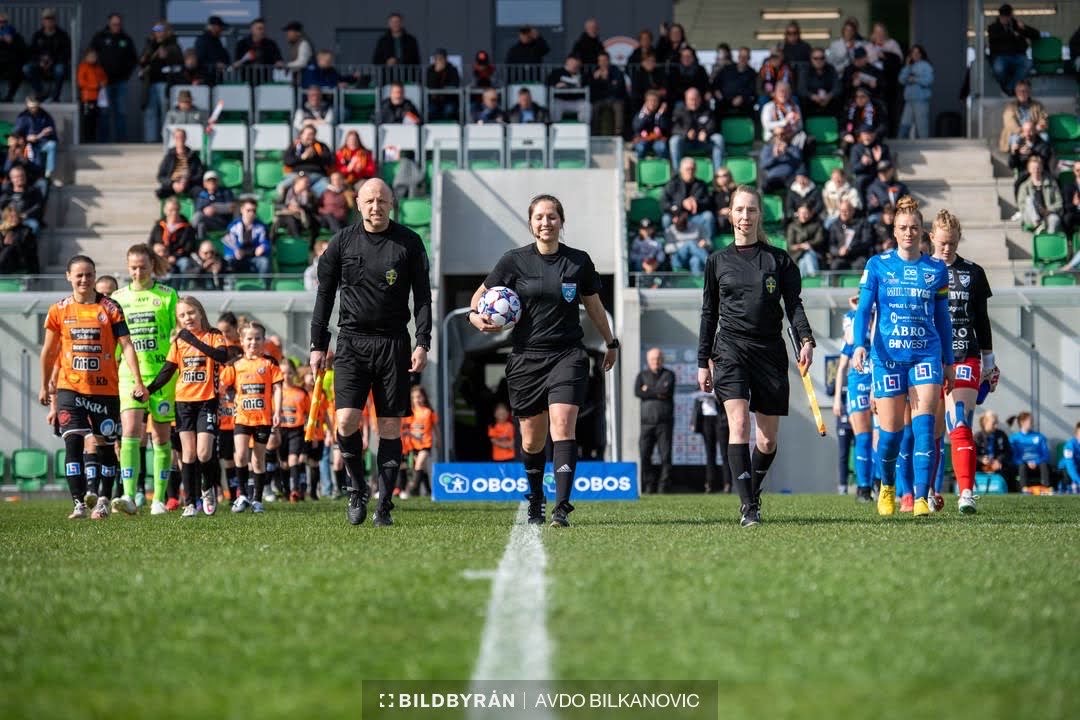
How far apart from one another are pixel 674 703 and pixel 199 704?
1094 mm

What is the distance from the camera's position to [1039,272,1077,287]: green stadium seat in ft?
75.2

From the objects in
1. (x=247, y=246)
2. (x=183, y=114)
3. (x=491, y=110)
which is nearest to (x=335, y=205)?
(x=247, y=246)

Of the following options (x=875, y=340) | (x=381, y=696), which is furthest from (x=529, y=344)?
(x=381, y=696)

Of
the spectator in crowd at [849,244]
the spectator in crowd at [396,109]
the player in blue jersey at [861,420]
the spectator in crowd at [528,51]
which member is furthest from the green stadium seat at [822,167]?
the player in blue jersey at [861,420]

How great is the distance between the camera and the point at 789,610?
196 inches

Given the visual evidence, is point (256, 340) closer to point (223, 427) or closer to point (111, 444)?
point (223, 427)

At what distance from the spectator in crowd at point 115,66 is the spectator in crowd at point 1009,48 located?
49.4 feet

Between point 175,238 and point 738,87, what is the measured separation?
32.2 ft

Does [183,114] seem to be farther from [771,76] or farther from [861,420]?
[861,420]

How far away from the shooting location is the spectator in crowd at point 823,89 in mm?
26906

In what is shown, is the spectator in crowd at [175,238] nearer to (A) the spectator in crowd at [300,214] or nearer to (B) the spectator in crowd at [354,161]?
(A) the spectator in crowd at [300,214]

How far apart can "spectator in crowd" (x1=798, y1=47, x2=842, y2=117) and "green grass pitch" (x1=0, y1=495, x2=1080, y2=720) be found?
19402mm

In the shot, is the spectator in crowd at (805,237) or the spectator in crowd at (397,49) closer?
the spectator in crowd at (805,237)

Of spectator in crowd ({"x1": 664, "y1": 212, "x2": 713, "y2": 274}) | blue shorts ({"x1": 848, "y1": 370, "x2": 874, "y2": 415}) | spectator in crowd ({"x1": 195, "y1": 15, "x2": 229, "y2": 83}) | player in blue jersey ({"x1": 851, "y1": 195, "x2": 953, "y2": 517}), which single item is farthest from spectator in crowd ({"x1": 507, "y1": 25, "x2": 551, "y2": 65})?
player in blue jersey ({"x1": 851, "y1": 195, "x2": 953, "y2": 517})
